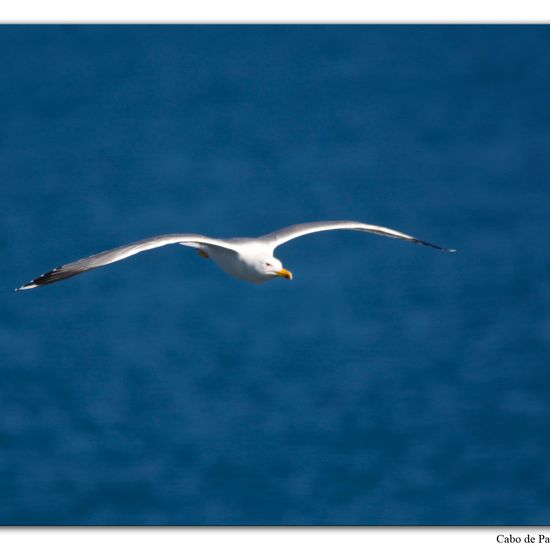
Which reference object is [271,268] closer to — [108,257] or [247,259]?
[247,259]

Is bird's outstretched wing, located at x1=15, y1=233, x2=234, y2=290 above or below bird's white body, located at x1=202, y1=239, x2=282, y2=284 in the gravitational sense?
below

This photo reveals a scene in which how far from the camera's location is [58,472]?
715 inches

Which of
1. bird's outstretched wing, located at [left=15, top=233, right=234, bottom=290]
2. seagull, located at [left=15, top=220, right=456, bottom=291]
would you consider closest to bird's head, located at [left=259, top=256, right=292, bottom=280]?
seagull, located at [left=15, top=220, right=456, bottom=291]

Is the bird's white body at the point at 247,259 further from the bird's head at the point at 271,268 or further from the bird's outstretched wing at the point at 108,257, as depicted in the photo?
the bird's outstretched wing at the point at 108,257

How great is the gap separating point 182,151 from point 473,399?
713cm

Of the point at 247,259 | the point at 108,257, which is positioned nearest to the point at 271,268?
the point at 247,259

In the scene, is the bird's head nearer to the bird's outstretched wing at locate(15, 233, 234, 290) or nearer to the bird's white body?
the bird's white body

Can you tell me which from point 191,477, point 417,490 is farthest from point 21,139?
point 417,490

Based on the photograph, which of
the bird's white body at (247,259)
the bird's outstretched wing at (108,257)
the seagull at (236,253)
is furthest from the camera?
the bird's white body at (247,259)

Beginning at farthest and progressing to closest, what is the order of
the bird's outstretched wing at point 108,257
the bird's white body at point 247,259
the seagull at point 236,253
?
the bird's white body at point 247,259, the seagull at point 236,253, the bird's outstretched wing at point 108,257

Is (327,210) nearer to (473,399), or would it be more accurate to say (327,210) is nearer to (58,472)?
(473,399)

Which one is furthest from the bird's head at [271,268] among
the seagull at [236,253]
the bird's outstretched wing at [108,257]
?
the bird's outstretched wing at [108,257]

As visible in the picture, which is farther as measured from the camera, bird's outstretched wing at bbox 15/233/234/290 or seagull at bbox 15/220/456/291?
seagull at bbox 15/220/456/291

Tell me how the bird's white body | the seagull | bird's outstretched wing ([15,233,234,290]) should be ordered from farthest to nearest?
the bird's white body → the seagull → bird's outstretched wing ([15,233,234,290])
